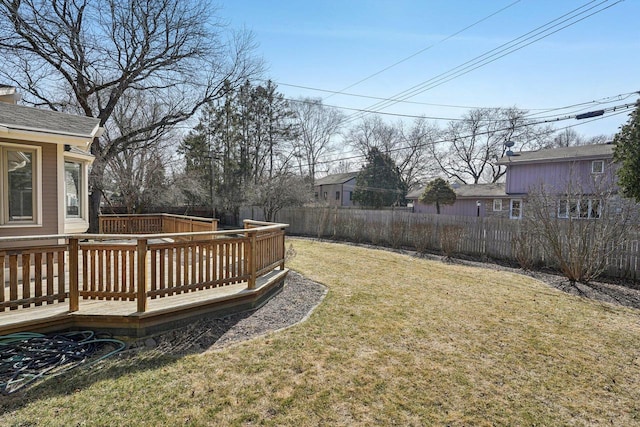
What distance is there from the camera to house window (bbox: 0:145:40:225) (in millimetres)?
5277

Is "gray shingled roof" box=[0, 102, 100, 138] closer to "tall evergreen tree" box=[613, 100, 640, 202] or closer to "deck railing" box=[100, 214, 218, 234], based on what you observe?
"deck railing" box=[100, 214, 218, 234]

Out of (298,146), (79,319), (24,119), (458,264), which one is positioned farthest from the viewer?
(298,146)

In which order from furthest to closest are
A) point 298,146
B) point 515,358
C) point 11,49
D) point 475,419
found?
1. point 298,146
2. point 11,49
3. point 515,358
4. point 475,419

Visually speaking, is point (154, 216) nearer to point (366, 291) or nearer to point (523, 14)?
→ point (366, 291)

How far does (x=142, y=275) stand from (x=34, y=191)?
3.60m

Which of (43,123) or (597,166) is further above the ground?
(597,166)

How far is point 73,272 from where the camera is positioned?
369cm

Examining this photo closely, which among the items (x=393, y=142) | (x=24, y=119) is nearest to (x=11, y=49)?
(x=24, y=119)

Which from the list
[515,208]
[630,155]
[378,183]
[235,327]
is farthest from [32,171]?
[378,183]

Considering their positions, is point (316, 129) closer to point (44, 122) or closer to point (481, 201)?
point (481, 201)

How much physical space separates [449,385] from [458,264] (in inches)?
285

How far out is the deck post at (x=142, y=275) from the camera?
3.74m

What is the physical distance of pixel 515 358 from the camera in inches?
135

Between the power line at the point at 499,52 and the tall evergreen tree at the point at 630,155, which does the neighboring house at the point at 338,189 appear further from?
the tall evergreen tree at the point at 630,155
